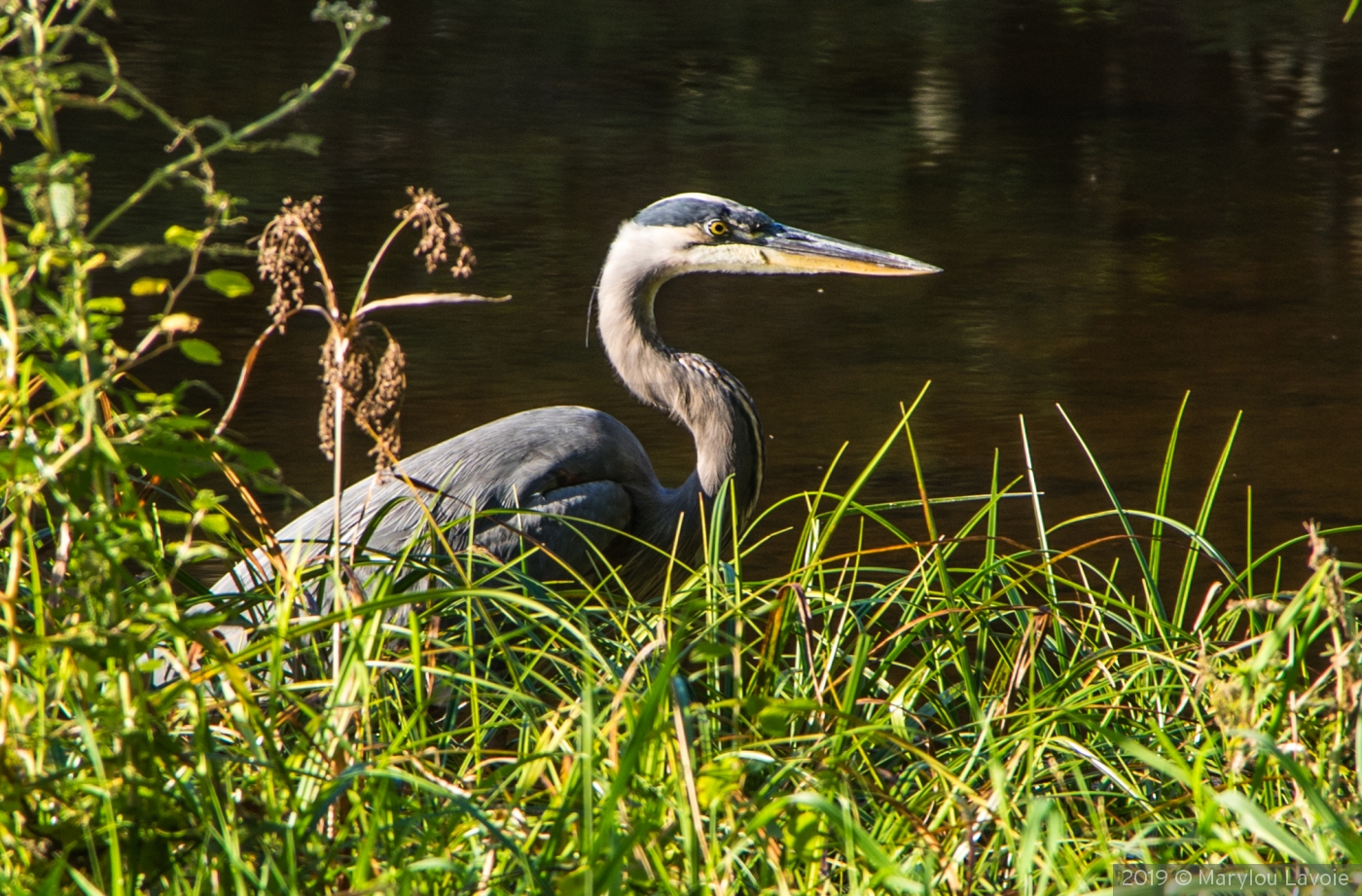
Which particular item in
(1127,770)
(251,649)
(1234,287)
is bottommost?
(1234,287)

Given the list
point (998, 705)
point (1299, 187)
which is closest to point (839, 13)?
point (1299, 187)

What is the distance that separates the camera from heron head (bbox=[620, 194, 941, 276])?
368 cm

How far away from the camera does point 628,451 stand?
350 cm

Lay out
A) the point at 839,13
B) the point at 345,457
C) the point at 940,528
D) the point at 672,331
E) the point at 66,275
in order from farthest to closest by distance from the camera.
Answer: the point at 839,13, the point at 672,331, the point at 345,457, the point at 940,528, the point at 66,275

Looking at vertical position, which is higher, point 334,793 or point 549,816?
point 334,793

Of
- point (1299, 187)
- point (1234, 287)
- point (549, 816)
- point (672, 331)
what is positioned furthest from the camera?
point (1299, 187)

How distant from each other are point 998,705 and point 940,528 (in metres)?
2.19

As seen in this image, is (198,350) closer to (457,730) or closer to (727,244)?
(457,730)

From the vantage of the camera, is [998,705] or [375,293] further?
[375,293]

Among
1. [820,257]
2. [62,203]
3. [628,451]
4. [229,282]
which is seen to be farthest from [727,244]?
[62,203]

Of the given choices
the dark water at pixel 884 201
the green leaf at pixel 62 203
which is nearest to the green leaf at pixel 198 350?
the green leaf at pixel 62 203

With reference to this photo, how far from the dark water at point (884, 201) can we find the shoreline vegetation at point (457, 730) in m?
2.41

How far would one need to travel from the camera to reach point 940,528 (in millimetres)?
4449

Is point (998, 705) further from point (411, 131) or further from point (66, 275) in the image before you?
point (411, 131)
